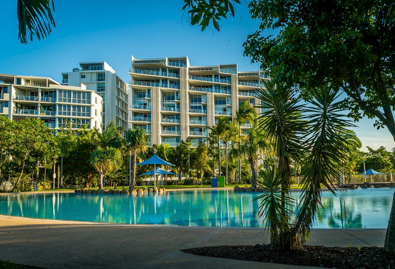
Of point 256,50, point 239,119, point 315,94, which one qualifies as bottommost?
point 315,94

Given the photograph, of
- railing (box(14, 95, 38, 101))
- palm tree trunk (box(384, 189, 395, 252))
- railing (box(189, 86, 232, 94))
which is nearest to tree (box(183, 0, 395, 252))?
palm tree trunk (box(384, 189, 395, 252))

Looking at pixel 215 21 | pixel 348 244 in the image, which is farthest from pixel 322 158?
pixel 215 21

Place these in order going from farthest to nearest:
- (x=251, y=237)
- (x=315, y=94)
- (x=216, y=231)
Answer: (x=216, y=231)
(x=251, y=237)
(x=315, y=94)

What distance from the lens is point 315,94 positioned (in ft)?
18.7

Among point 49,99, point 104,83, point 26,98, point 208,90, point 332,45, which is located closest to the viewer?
point 332,45

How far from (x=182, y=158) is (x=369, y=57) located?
41.9 m

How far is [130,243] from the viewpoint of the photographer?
22.3ft

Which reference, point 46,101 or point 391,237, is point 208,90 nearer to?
point 46,101

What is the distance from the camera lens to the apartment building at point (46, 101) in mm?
55094

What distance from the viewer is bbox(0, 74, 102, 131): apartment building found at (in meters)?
55.1

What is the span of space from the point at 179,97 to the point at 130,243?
2354 inches

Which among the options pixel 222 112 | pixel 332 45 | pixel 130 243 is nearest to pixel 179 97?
pixel 222 112

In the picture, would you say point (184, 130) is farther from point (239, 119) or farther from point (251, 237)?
point (251, 237)

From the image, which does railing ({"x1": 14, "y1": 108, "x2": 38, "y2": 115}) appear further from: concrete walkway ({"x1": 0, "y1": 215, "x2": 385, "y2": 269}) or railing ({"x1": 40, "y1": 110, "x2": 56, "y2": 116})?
concrete walkway ({"x1": 0, "y1": 215, "x2": 385, "y2": 269})
